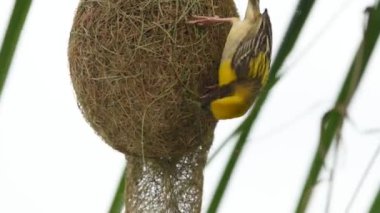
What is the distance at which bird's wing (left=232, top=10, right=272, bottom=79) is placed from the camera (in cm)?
132

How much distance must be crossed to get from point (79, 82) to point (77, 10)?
0.59 ft

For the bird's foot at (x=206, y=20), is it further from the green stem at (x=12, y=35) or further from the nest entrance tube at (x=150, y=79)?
the green stem at (x=12, y=35)

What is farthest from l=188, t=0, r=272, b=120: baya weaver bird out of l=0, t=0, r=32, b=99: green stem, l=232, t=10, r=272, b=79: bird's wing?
l=0, t=0, r=32, b=99: green stem

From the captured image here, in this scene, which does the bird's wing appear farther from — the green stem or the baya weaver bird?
the green stem

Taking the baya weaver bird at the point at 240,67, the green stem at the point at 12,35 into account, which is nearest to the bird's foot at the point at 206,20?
the baya weaver bird at the point at 240,67

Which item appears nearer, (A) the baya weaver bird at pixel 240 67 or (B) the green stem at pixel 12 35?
(B) the green stem at pixel 12 35

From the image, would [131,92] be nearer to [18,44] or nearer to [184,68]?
[184,68]

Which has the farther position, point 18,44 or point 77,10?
point 77,10

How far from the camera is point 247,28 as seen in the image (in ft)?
4.50

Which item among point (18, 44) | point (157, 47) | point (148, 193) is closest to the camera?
point (18, 44)

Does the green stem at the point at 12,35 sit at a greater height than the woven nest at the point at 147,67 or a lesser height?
greater

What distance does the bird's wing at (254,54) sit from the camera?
1.32 meters

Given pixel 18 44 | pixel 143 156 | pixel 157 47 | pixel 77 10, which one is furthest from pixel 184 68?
pixel 18 44

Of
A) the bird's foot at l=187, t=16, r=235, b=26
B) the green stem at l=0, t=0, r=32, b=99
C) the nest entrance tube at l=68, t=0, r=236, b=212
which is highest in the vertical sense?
the green stem at l=0, t=0, r=32, b=99
